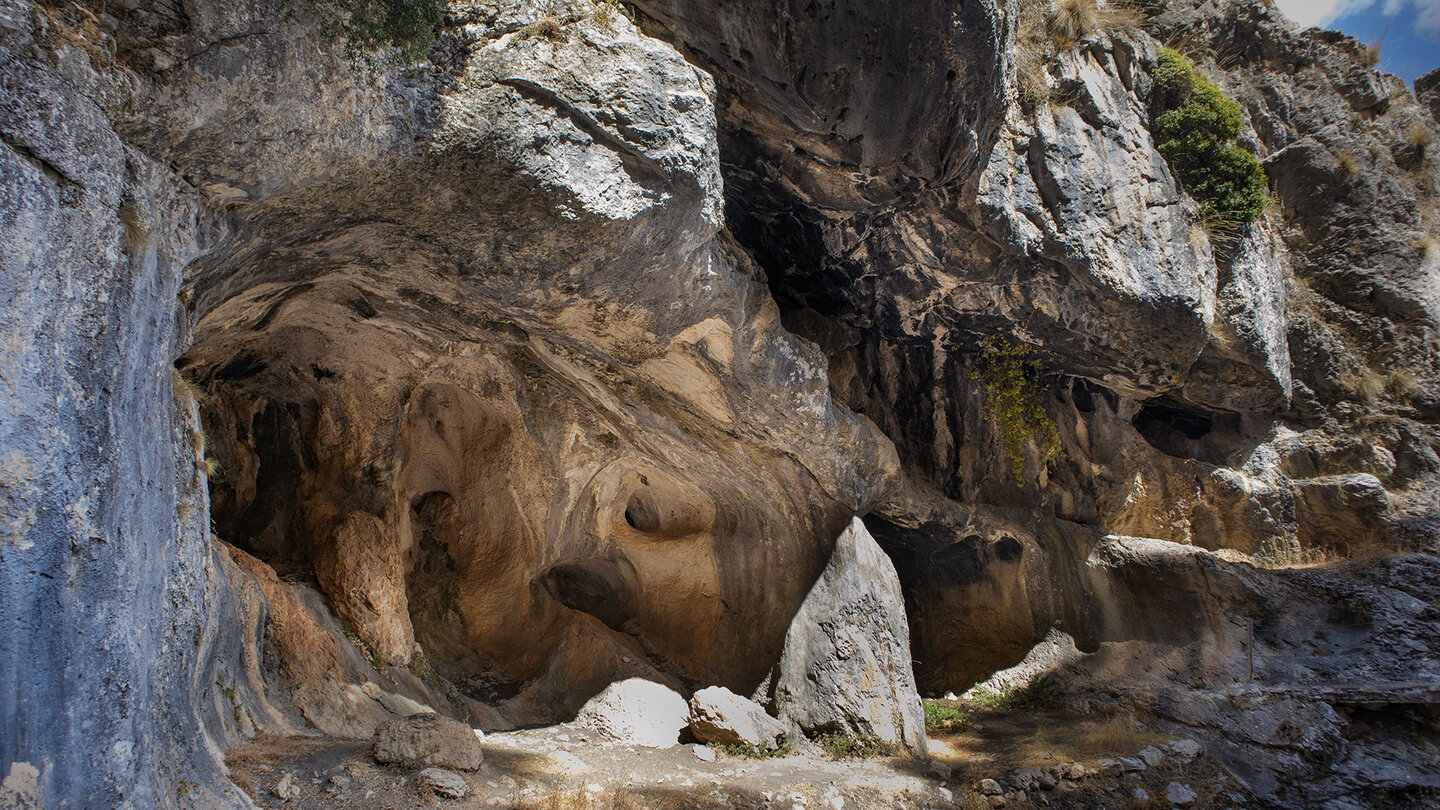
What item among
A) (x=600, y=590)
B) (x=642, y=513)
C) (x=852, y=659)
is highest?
(x=642, y=513)

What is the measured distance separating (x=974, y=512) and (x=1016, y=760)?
3.12 meters

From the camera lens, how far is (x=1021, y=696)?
861 cm

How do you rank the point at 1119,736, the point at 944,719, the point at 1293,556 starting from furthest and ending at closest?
the point at 1293,556 → the point at 944,719 → the point at 1119,736

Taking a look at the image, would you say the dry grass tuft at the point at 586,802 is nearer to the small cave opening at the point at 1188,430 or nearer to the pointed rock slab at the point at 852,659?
the pointed rock slab at the point at 852,659

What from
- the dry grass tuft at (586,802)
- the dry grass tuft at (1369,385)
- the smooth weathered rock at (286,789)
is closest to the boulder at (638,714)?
the dry grass tuft at (586,802)

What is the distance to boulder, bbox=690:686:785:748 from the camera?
643 centimetres

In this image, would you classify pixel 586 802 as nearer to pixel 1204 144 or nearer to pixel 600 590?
pixel 600 590

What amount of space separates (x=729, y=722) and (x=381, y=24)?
535 cm

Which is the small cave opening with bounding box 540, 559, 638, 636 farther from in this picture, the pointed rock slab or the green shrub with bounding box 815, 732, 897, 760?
the green shrub with bounding box 815, 732, 897, 760

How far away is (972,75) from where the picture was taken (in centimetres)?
577

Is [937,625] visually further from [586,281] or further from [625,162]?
[625,162]

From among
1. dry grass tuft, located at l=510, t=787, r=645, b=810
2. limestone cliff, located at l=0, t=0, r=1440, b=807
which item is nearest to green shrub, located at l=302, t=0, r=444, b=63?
limestone cliff, located at l=0, t=0, r=1440, b=807

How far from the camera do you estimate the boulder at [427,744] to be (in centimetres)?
441

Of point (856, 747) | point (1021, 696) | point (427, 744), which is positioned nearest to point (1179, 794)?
point (856, 747)
